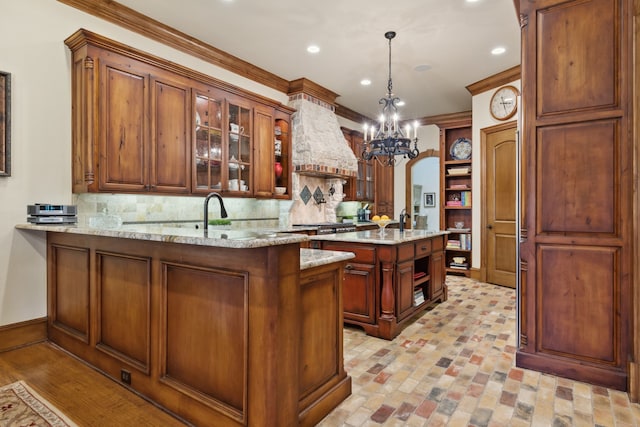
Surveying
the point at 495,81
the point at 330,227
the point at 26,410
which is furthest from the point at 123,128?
the point at 495,81

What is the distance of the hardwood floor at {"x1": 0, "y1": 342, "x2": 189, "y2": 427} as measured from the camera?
1.89 metres

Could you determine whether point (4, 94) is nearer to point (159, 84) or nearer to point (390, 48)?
point (159, 84)

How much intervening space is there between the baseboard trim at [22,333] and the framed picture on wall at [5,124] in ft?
4.08

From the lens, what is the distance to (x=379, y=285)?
3250 millimetres

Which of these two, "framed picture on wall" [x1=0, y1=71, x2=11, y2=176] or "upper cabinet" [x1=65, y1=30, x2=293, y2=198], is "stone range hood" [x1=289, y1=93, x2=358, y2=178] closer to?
"upper cabinet" [x1=65, y1=30, x2=293, y2=198]

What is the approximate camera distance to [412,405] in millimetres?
2068

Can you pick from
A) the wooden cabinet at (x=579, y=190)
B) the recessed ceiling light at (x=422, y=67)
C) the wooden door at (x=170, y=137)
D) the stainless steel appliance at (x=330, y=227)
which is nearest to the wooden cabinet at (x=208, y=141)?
the wooden door at (x=170, y=137)

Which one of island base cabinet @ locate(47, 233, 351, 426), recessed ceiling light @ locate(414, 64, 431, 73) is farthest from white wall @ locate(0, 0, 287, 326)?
recessed ceiling light @ locate(414, 64, 431, 73)

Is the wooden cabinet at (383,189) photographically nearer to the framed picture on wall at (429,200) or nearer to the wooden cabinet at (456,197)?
the wooden cabinet at (456,197)

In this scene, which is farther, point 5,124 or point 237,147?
point 237,147

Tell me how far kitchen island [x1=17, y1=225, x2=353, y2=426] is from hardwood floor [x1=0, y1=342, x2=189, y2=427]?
69 mm

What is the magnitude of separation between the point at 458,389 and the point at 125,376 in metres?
2.12

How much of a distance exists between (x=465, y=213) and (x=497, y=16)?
392 centimetres

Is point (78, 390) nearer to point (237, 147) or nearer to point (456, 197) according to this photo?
point (237, 147)
